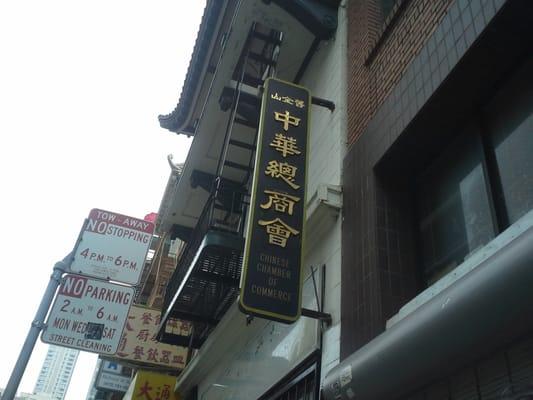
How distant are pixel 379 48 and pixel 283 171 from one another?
2174mm

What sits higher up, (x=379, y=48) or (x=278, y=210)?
(x=379, y=48)

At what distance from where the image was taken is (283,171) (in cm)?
614

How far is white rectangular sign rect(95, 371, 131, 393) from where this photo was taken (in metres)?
18.2

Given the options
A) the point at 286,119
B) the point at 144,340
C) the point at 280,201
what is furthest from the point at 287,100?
the point at 144,340

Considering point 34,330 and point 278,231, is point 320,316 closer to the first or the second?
point 278,231

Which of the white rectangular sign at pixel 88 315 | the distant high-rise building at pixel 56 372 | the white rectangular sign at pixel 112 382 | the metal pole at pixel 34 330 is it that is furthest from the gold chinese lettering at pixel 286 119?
the distant high-rise building at pixel 56 372

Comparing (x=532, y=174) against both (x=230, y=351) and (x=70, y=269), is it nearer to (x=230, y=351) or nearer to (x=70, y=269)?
(x=70, y=269)

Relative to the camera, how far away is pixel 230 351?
9.39 metres

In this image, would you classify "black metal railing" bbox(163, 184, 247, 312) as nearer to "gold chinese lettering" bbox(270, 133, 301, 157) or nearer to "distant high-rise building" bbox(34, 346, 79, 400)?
"gold chinese lettering" bbox(270, 133, 301, 157)

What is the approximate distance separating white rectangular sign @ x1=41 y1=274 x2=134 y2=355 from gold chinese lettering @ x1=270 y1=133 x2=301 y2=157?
2377mm

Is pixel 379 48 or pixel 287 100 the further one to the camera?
pixel 287 100

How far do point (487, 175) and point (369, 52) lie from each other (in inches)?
122

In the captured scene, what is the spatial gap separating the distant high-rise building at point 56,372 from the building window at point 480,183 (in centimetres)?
16155

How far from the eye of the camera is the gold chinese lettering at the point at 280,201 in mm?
5781
